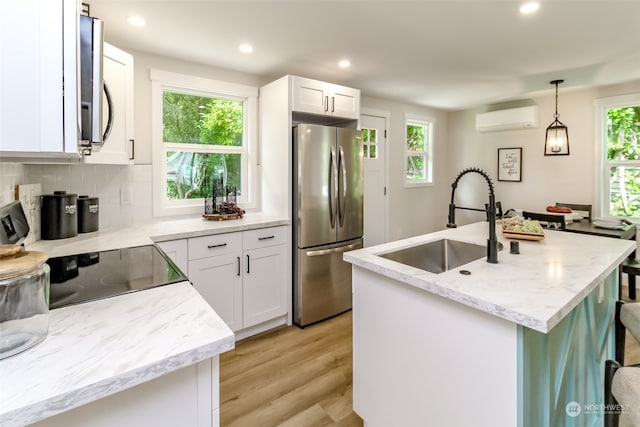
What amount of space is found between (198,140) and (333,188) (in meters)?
1.35

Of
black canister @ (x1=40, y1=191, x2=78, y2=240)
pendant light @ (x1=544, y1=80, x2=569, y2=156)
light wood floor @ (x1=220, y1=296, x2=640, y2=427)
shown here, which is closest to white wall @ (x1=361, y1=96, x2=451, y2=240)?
pendant light @ (x1=544, y1=80, x2=569, y2=156)

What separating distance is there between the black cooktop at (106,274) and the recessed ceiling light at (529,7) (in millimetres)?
2476

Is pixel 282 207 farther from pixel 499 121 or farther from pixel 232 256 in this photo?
pixel 499 121

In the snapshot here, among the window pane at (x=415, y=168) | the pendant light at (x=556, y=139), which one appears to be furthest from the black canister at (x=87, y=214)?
the pendant light at (x=556, y=139)

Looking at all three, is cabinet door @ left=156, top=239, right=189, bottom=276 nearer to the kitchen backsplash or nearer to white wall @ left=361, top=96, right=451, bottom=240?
the kitchen backsplash

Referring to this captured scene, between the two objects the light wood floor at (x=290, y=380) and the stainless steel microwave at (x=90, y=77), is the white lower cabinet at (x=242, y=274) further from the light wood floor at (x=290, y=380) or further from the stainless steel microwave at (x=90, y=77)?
the stainless steel microwave at (x=90, y=77)

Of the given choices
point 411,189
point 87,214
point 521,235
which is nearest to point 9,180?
point 87,214

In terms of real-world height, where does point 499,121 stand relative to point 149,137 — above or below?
above

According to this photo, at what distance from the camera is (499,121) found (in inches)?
179

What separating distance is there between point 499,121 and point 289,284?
3.75m

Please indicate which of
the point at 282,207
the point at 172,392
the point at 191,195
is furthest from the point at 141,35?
the point at 172,392

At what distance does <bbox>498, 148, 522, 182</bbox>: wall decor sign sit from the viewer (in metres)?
4.61

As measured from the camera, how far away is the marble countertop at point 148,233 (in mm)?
1797

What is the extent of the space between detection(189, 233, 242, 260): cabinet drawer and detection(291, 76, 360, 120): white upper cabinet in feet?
4.12
